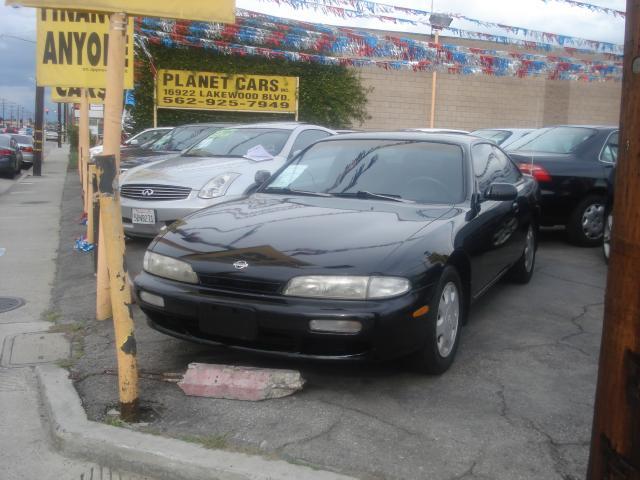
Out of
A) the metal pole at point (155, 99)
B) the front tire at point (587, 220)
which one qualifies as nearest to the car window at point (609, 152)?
the front tire at point (587, 220)

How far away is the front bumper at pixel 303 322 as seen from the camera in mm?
3627

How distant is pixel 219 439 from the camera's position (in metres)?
3.41

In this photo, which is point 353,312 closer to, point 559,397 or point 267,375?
point 267,375

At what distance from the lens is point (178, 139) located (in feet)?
38.1

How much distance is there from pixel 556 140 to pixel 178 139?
5.92m

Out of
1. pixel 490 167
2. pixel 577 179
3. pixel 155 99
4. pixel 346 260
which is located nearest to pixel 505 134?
pixel 577 179

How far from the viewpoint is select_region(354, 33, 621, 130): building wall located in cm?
2086

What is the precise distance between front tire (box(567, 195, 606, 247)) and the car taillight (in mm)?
527

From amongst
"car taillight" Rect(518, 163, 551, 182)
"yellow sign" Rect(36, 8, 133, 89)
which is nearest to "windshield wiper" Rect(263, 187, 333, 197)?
"yellow sign" Rect(36, 8, 133, 89)

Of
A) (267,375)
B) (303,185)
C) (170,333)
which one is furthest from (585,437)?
(303,185)

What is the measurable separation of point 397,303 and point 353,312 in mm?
237

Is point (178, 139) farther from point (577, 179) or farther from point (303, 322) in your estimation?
point (303, 322)

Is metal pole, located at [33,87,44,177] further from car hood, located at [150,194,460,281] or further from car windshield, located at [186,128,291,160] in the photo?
car hood, located at [150,194,460,281]

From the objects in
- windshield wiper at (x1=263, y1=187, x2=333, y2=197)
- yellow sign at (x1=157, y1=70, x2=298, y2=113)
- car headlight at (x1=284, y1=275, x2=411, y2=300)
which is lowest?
car headlight at (x1=284, y1=275, x2=411, y2=300)
